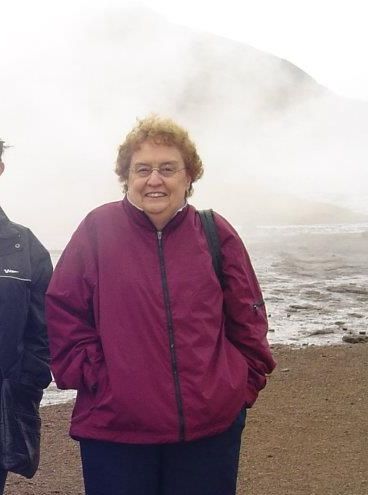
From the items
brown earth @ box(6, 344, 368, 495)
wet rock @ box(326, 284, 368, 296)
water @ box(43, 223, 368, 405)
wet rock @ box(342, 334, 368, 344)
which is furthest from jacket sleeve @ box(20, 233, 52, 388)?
wet rock @ box(326, 284, 368, 296)

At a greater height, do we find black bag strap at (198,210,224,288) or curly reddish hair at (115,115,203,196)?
curly reddish hair at (115,115,203,196)

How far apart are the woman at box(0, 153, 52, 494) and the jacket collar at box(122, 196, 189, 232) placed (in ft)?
1.27

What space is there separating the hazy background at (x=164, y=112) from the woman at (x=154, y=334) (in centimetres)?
1519

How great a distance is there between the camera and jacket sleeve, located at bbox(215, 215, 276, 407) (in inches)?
82.0

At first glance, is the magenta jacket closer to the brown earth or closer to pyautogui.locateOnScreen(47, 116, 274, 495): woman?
pyautogui.locateOnScreen(47, 116, 274, 495): woman

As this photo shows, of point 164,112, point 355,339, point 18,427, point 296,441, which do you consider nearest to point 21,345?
point 18,427

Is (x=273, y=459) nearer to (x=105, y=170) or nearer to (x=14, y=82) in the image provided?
(x=105, y=170)

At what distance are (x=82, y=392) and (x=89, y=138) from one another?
109 feet

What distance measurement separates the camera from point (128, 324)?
198 cm

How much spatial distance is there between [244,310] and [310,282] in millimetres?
9363

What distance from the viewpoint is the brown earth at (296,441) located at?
11.3 feet

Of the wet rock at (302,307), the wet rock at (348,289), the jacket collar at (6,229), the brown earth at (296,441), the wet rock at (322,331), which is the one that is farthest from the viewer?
the wet rock at (348,289)

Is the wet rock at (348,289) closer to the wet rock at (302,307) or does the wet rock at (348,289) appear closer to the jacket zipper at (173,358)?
the wet rock at (302,307)

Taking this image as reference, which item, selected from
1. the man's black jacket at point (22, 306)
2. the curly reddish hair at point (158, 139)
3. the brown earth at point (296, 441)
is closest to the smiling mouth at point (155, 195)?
the curly reddish hair at point (158, 139)
